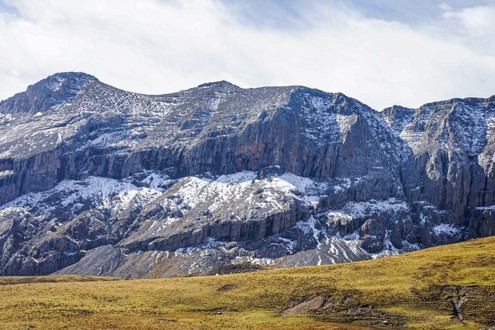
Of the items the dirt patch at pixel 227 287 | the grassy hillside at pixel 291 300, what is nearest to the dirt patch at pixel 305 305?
the grassy hillside at pixel 291 300

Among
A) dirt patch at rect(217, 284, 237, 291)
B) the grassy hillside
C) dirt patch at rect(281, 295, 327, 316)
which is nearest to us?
the grassy hillside

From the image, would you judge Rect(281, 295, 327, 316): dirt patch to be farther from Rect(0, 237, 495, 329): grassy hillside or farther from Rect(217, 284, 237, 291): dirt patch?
Rect(217, 284, 237, 291): dirt patch

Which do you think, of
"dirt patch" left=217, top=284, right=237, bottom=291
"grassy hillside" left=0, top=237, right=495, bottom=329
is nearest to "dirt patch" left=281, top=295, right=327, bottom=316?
"grassy hillside" left=0, top=237, right=495, bottom=329

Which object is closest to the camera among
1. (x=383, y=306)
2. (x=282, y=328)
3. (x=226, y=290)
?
(x=282, y=328)

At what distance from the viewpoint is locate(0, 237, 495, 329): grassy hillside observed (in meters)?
95.6

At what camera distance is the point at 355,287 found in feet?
374

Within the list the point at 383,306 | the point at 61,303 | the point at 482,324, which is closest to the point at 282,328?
the point at 383,306

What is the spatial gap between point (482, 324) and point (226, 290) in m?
50.6

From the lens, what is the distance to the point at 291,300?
11044cm

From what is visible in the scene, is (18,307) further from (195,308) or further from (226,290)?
(226,290)

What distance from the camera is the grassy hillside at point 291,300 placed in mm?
95562

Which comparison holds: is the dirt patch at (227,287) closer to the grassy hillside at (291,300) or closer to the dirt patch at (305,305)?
the grassy hillside at (291,300)

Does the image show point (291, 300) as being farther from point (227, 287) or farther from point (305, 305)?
point (227, 287)

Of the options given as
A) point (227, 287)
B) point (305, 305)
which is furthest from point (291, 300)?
point (227, 287)
